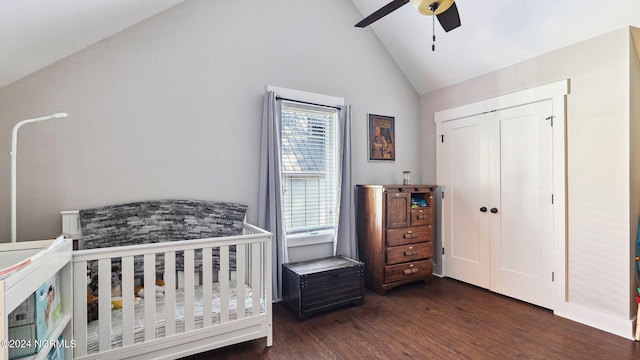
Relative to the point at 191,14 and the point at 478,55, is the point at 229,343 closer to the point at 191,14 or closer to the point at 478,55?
the point at 191,14

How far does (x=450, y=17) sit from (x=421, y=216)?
78.8 inches

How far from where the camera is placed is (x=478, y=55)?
3.04 metres

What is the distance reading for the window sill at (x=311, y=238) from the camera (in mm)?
2984

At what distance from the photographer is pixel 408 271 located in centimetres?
315

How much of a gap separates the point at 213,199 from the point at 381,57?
2.57 m

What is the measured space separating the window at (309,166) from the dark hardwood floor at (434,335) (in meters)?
0.90

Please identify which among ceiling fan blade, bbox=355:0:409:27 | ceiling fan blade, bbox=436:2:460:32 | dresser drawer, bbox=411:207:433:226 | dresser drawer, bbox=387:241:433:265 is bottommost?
dresser drawer, bbox=387:241:433:265

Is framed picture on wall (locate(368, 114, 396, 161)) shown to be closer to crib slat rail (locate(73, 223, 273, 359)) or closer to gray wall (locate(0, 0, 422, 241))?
gray wall (locate(0, 0, 422, 241))

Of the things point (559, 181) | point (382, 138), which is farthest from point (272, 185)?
point (559, 181)

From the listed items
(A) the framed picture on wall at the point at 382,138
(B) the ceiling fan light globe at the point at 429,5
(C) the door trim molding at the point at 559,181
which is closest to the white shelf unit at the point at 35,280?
(B) the ceiling fan light globe at the point at 429,5

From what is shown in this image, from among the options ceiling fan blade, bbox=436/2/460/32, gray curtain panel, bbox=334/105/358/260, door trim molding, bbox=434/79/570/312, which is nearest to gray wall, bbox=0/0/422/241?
gray curtain panel, bbox=334/105/358/260

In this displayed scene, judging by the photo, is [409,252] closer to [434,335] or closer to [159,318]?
[434,335]

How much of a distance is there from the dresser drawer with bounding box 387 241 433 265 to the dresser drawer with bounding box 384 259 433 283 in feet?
0.17

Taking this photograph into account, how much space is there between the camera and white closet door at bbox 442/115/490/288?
317 cm
